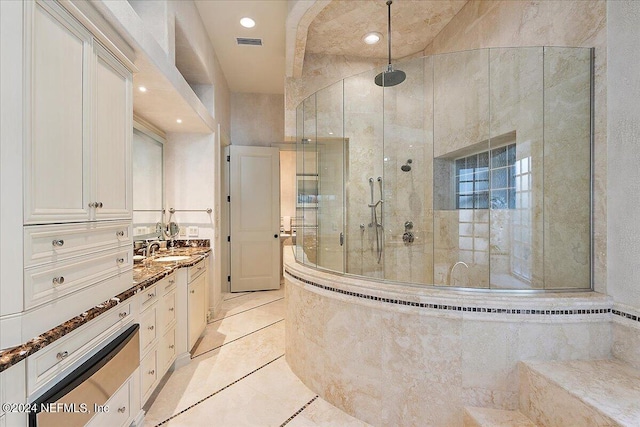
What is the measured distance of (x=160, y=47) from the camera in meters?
1.98

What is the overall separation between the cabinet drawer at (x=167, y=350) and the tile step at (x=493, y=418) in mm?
1985

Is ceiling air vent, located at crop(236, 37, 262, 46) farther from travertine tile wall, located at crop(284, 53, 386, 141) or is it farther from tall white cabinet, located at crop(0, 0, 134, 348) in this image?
tall white cabinet, located at crop(0, 0, 134, 348)

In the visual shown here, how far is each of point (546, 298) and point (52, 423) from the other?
2.31m

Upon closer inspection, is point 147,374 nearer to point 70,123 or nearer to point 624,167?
point 70,123

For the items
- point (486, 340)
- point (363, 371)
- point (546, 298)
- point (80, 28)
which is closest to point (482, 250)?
point (546, 298)

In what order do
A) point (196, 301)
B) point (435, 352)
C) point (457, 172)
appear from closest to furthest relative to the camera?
1. point (435, 352)
2. point (457, 172)
3. point (196, 301)

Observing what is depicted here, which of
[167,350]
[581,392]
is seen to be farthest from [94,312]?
[581,392]

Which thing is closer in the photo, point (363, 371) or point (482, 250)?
point (363, 371)

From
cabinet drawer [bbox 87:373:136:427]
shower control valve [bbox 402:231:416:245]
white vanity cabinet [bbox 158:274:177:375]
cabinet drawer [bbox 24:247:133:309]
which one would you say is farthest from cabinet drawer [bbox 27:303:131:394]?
shower control valve [bbox 402:231:416:245]

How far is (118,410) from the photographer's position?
146cm

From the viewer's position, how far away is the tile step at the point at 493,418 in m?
1.45

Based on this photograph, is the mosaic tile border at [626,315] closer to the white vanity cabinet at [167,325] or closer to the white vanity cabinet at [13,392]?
the white vanity cabinet at [13,392]

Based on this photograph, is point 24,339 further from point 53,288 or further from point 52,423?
point 52,423

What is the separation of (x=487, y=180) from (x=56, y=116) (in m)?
2.65
